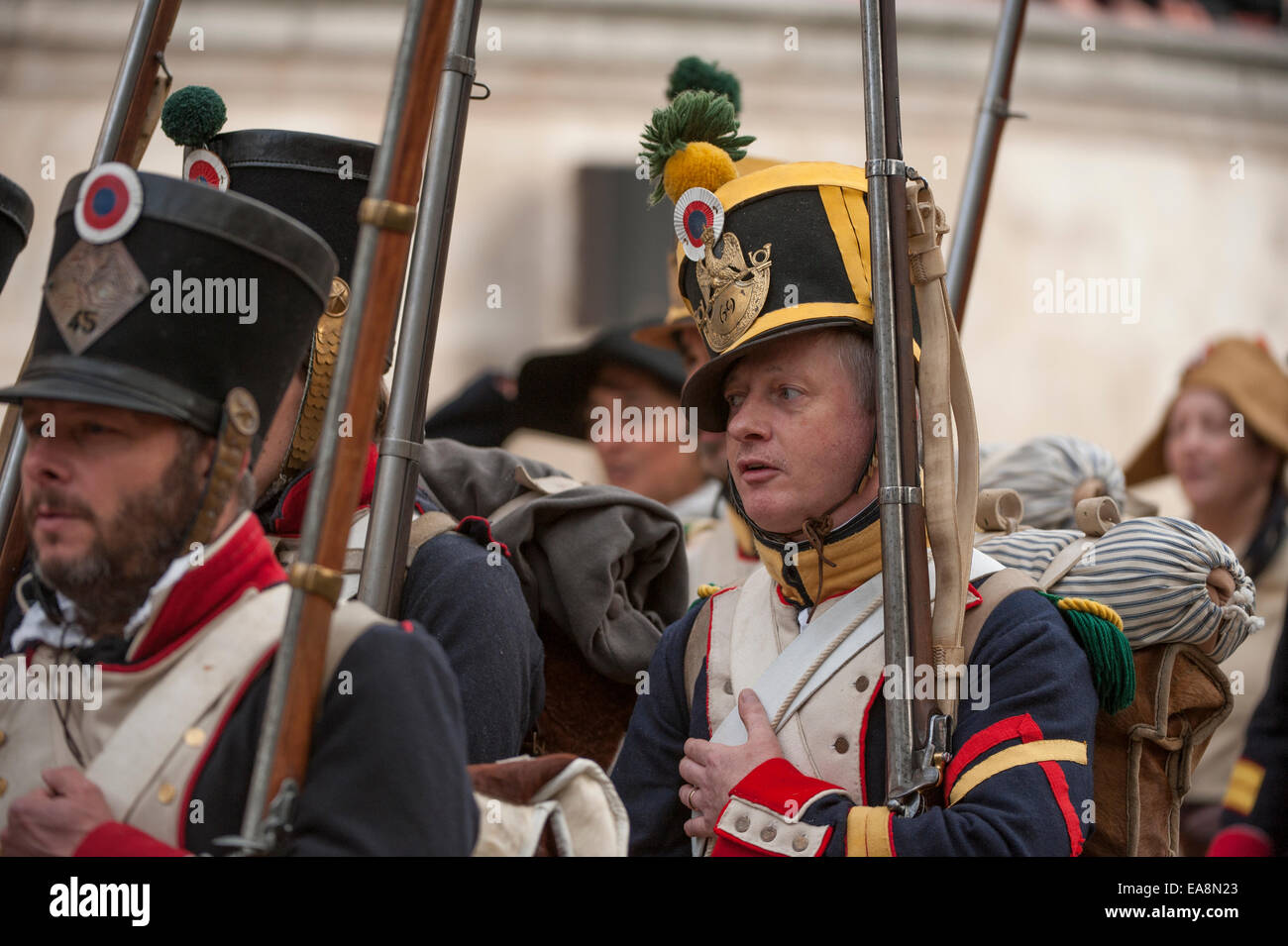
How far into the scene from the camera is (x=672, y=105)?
3.79 metres

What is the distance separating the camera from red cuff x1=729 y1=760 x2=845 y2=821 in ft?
10.7

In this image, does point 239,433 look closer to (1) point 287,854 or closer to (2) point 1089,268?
(1) point 287,854

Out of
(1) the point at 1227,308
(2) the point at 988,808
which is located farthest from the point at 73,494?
(1) the point at 1227,308

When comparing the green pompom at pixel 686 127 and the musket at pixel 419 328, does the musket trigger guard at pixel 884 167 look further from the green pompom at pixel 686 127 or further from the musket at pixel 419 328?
the musket at pixel 419 328

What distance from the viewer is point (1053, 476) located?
15.8 ft

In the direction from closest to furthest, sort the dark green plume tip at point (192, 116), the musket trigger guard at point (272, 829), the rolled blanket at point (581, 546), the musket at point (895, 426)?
the musket trigger guard at point (272, 829) → the musket at point (895, 426) → the dark green plume tip at point (192, 116) → the rolled blanket at point (581, 546)

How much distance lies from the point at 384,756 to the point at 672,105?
1.82 m

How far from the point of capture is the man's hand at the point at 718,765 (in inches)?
133

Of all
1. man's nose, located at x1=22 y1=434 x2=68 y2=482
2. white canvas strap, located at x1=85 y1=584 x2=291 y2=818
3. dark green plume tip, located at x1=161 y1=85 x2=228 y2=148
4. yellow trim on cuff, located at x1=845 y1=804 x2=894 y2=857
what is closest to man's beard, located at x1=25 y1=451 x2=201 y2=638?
man's nose, located at x1=22 y1=434 x2=68 y2=482

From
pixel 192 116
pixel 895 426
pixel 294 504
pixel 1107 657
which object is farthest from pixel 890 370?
pixel 192 116

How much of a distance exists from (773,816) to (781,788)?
6 cm

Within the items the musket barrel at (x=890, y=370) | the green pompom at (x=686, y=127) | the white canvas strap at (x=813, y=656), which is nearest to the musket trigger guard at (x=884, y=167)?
the musket barrel at (x=890, y=370)

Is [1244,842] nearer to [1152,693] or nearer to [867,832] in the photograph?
[867,832]

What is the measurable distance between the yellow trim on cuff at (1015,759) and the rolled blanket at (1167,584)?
533 millimetres
